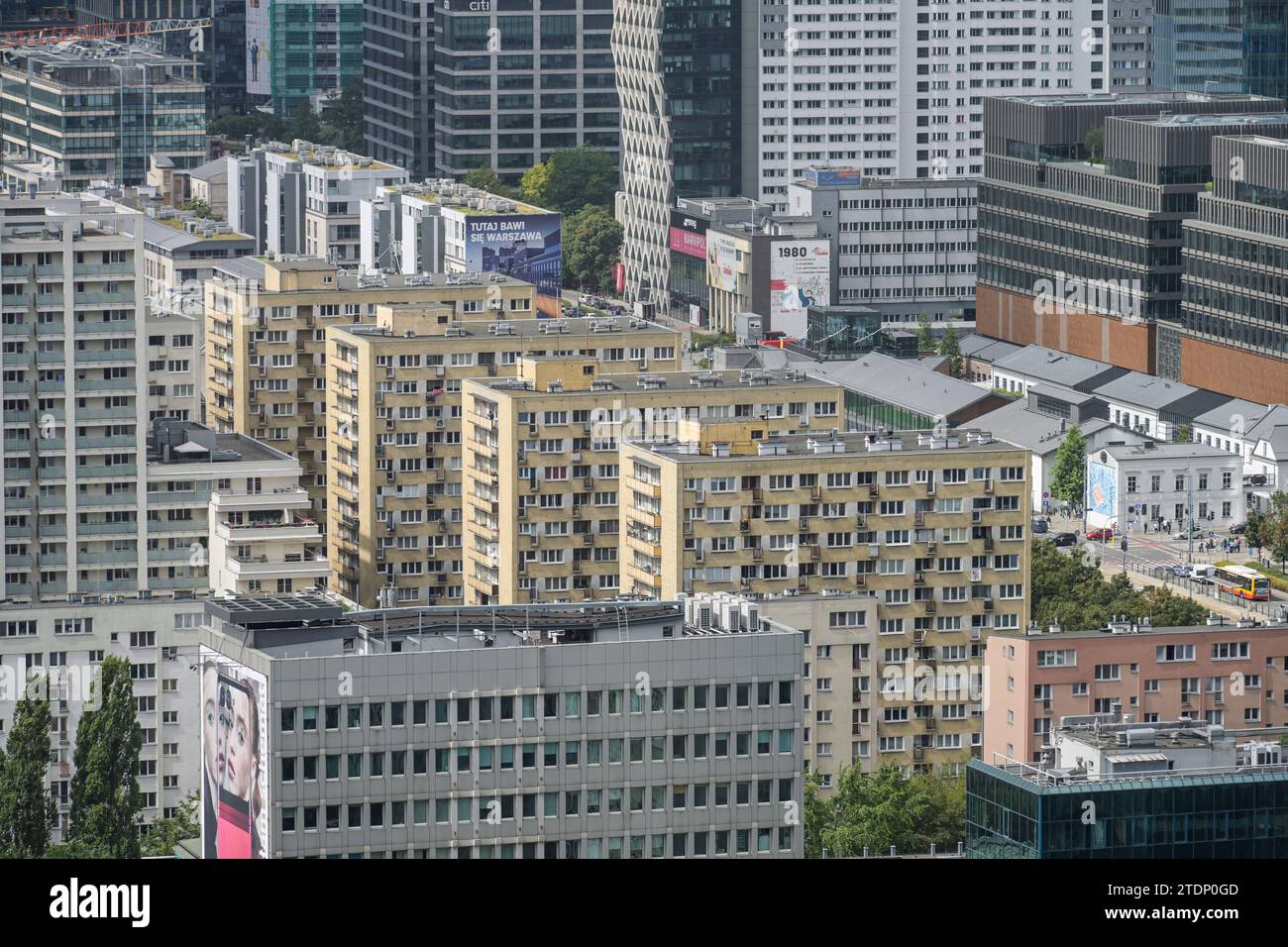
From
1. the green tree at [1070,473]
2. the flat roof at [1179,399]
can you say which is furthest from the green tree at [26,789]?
the flat roof at [1179,399]

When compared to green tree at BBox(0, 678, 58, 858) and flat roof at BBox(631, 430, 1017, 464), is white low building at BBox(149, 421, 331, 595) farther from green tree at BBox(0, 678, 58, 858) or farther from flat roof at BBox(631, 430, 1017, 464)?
green tree at BBox(0, 678, 58, 858)

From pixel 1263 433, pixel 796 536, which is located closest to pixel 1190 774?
pixel 796 536

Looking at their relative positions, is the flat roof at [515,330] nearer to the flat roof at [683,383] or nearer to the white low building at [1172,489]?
the flat roof at [683,383]

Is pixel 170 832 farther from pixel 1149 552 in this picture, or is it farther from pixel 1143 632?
pixel 1149 552

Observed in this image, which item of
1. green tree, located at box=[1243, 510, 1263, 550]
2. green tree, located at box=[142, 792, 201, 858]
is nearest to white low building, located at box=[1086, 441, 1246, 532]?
green tree, located at box=[1243, 510, 1263, 550]

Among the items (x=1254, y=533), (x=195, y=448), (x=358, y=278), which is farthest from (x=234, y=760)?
(x=1254, y=533)
